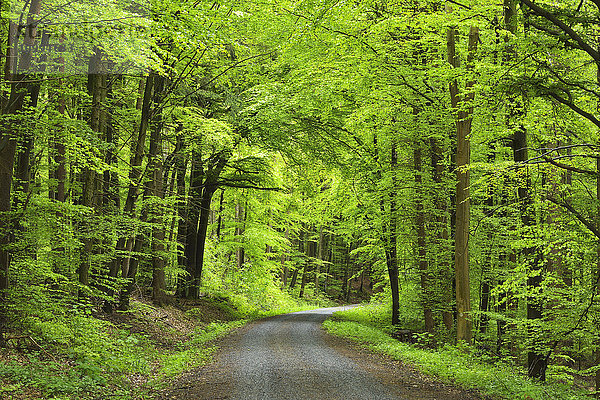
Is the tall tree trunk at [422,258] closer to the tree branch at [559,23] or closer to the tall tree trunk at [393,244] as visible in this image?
the tall tree trunk at [393,244]

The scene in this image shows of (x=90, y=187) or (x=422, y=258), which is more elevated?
(x=90, y=187)

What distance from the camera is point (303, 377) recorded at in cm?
934

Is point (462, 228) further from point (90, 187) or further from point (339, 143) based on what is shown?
point (90, 187)

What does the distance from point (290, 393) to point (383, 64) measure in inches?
318

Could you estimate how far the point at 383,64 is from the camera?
11625 mm

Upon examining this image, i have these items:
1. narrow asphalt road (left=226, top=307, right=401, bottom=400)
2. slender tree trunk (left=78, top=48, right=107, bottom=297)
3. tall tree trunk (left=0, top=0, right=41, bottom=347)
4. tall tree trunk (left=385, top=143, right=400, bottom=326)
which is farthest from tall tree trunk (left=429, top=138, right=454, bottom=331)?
tall tree trunk (left=0, top=0, right=41, bottom=347)

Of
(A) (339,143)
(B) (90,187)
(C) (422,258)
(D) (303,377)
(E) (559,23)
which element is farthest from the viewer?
(A) (339,143)

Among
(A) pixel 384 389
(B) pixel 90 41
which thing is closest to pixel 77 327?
(B) pixel 90 41

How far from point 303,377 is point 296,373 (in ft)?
1.29

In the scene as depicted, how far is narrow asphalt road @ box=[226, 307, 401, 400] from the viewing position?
8102 millimetres

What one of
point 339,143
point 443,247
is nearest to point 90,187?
point 339,143

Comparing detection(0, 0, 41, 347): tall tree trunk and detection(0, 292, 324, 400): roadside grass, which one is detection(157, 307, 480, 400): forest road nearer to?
detection(0, 292, 324, 400): roadside grass

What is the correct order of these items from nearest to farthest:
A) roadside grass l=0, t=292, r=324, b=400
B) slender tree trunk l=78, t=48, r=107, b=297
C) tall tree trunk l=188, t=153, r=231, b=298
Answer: roadside grass l=0, t=292, r=324, b=400
slender tree trunk l=78, t=48, r=107, b=297
tall tree trunk l=188, t=153, r=231, b=298

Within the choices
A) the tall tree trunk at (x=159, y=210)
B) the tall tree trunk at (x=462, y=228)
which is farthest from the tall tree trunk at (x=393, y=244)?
the tall tree trunk at (x=159, y=210)
